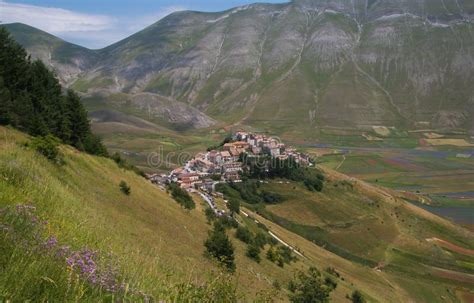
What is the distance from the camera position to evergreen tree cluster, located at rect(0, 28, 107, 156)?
34656 millimetres

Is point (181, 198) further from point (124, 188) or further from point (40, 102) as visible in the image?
point (40, 102)

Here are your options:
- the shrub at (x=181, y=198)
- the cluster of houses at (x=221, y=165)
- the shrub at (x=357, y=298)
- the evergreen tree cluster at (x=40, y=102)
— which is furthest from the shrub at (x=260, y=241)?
the cluster of houses at (x=221, y=165)

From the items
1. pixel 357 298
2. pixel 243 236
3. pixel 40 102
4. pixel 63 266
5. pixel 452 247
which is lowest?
pixel 452 247

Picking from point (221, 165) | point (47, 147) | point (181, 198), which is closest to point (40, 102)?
point (181, 198)

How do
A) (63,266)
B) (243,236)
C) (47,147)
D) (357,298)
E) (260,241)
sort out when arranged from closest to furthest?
(63,266)
(47,147)
(243,236)
(357,298)
(260,241)

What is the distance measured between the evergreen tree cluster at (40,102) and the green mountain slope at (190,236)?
4207 mm

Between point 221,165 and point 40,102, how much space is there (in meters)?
73.2

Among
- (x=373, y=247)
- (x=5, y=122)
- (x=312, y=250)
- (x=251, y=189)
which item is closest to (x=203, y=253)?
(x=5, y=122)

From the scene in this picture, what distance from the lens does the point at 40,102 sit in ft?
129

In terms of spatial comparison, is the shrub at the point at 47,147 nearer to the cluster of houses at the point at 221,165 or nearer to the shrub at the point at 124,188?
the shrub at the point at 124,188

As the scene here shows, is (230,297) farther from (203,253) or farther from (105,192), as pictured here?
(105,192)

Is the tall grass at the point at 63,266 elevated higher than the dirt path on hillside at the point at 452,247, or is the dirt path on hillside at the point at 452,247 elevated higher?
the tall grass at the point at 63,266

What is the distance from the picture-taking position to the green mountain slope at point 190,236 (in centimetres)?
589

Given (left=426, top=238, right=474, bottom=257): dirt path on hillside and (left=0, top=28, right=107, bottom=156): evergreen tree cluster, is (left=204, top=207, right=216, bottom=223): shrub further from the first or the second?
(left=426, top=238, right=474, bottom=257): dirt path on hillside
